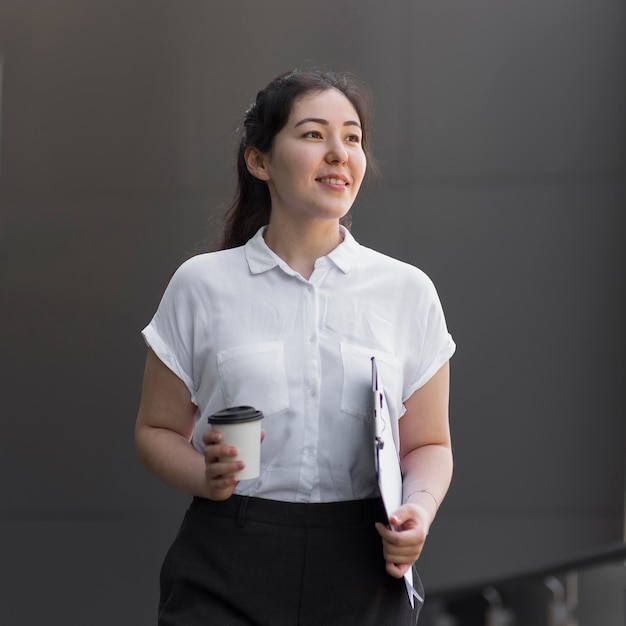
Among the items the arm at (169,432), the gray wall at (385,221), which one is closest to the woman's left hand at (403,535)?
the arm at (169,432)

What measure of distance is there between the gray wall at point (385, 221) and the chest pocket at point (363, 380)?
7.65 ft

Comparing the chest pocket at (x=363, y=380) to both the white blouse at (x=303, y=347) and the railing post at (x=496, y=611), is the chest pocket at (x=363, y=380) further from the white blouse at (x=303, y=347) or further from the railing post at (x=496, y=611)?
the railing post at (x=496, y=611)

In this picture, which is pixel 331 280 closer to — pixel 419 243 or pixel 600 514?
pixel 419 243

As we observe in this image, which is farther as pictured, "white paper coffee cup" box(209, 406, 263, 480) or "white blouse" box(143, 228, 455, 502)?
"white blouse" box(143, 228, 455, 502)

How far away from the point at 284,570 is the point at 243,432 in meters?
0.33

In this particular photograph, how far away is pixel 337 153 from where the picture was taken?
2215 mm

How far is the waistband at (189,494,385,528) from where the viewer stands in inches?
80.7

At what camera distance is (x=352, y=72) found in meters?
4.38

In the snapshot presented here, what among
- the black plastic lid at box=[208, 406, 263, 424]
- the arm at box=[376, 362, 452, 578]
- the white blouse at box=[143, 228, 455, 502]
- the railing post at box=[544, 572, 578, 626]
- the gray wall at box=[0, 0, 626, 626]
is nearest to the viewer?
the railing post at box=[544, 572, 578, 626]

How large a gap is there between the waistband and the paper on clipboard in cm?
6

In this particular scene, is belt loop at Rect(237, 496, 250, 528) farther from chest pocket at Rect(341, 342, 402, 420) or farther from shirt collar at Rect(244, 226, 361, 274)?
shirt collar at Rect(244, 226, 361, 274)

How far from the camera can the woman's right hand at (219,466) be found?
6.16 feet

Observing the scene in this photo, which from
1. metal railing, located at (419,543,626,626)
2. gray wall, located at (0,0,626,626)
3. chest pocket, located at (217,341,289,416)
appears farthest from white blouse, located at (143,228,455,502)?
gray wall, located at (0,0,626,626)

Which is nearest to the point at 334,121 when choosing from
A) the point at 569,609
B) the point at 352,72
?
the point at 569,609
